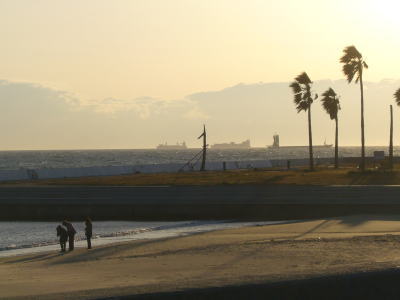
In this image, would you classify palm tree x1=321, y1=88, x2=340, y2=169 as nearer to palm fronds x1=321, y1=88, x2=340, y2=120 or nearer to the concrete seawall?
palm fronds x1=321, y1=88, x2=340, y2=120

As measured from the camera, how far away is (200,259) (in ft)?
82.3

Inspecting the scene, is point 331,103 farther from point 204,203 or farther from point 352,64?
point 204,203

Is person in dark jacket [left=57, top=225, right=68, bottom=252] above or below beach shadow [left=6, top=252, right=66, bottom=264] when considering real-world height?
above

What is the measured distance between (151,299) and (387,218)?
100 feet

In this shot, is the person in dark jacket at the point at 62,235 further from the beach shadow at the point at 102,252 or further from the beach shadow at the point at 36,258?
the beach shadow at the point at 102,252

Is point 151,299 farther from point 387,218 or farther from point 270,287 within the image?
point 387,218

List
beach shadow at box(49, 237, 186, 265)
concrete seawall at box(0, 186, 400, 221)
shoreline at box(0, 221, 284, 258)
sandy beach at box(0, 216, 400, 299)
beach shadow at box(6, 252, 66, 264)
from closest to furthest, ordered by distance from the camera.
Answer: sandy beach at box(0, 216, 400, 299) → beach shadow at box(49, 237, 186, 265) → beach shadow at box(6, 252, 66, 264) → shoreline at box(0, 221, 284, 258) → concrete seawall at box(0, 186, 400, 221)

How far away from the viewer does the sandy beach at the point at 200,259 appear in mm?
19750

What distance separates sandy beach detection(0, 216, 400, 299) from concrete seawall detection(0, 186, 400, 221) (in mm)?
8647

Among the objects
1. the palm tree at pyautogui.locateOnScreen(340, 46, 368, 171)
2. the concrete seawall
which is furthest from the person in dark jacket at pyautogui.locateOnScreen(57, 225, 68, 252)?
the palm tree at pyautogui.locateOnScreen(340, 46, 368, 171)

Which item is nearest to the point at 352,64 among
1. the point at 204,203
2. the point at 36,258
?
the point at 204,203

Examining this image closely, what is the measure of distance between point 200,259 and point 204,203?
22675 millimetres

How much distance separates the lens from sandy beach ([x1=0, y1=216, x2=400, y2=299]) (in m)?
19.8

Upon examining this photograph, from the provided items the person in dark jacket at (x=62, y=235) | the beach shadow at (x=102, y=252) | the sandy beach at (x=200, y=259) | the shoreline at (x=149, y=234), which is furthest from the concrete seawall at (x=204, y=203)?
the person in dark jacket at (x=62, y=235)
